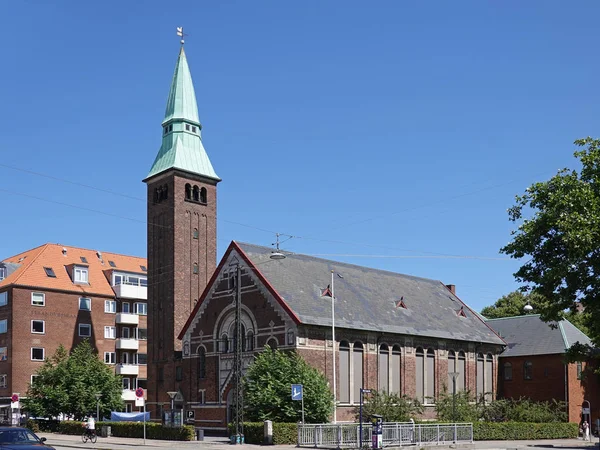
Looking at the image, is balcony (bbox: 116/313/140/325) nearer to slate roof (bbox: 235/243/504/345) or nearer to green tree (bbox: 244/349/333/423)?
slate roof (bbox: 235/243/504/345)

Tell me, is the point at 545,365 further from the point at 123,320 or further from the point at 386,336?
the point at 123,320

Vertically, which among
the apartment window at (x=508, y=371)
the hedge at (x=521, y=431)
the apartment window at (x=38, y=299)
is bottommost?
the hedge at (x=521, y=431)

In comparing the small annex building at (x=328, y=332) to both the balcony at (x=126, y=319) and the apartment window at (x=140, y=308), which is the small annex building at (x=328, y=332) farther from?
the apartment window at (x=140, y=308)

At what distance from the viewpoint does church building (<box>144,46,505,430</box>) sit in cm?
5509

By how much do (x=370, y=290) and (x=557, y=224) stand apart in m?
30.8

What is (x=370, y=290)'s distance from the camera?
63094 millimetres

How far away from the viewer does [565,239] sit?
32.8 m

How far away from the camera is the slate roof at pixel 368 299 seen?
183ft

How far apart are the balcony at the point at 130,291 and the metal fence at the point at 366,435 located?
44.8 metres

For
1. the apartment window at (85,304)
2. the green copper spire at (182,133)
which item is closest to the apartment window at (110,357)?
the apartment window at (85,304)

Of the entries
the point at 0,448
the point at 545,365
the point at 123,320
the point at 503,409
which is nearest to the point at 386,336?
the point at 503,409

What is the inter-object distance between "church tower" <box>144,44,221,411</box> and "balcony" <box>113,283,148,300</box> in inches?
426

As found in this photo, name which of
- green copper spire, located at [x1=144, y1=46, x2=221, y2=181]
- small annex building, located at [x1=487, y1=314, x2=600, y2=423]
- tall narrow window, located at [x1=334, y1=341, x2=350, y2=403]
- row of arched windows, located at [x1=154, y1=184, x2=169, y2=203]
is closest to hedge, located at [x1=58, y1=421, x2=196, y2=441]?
tall narrow window, located at [x1=334, y1=341, x2=350, y2=403]

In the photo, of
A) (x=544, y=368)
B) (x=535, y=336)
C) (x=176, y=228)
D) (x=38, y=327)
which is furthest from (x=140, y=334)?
(x=544, y=368)
